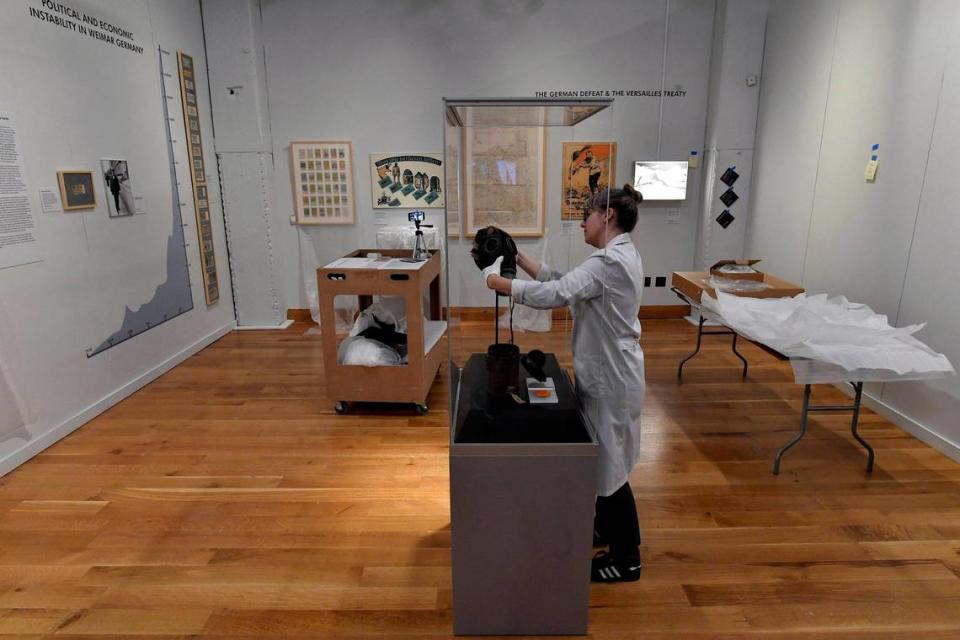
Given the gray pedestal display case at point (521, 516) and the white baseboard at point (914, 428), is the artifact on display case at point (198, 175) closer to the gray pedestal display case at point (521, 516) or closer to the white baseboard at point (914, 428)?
the gray pedestal display case at point (521, 516)

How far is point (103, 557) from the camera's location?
2420 millimetres

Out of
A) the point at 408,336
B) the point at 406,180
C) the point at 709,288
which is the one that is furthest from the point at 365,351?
the point at 406,180

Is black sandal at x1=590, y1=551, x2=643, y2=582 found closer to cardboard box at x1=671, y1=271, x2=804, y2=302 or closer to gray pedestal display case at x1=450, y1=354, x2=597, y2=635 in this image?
gray pedestal display case at x1=450, y1=354, x2=597, y2=635

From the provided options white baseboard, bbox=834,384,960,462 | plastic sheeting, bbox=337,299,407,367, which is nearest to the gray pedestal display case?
plastic sheeting, bbox=337,299,407,367

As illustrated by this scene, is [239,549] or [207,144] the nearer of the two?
[239,549]

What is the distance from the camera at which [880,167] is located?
148 inches

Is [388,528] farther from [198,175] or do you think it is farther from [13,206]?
[198,175]

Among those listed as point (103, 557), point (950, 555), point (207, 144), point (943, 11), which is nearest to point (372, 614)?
point (103, 557)

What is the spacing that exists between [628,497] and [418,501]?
1108mm

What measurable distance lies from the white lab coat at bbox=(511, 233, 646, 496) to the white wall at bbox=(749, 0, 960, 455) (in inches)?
90.0

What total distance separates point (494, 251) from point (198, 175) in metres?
4.36

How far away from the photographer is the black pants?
7.18 feet

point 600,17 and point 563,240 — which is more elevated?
point 600,17

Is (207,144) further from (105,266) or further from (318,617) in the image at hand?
(318,617)
